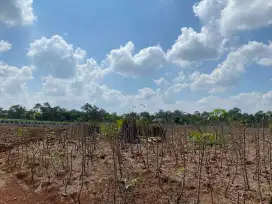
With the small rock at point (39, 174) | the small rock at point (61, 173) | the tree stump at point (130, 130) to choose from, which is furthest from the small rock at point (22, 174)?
the tree stump at point (130, 130)

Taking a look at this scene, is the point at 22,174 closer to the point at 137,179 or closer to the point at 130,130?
the point at 137,179

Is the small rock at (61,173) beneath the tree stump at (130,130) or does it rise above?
beneath

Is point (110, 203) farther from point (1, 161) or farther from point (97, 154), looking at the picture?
point (1, 161)

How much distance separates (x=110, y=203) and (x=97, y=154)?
2.67 m

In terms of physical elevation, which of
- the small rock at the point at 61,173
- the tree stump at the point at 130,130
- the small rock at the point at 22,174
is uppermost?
the tree stump at the point at 130,130

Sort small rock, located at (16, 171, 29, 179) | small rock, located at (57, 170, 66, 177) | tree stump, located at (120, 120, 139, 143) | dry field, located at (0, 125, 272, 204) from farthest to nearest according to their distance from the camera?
tree stump, located at (120, 120, 139, 143)
small rock, located at (16, 171, 29, 179)
small rock, located at (57, 170, 66, 177)
dry field, located at (0, 125, 272, 204)

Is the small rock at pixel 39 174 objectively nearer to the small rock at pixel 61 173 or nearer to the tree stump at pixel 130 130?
the small rock at pixel 61 173

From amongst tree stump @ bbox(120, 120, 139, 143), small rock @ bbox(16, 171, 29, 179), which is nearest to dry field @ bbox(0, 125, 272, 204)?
small rock @ bbox(16, 171, 29, 179)

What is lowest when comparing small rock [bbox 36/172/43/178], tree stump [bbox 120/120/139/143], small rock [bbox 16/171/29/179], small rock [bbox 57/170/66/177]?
small rock [bbox 16/171/29/179]

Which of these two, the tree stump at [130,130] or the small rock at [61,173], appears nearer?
the small rock at [61,173]

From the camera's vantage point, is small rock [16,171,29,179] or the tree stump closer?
small rock [16,171,29,179]

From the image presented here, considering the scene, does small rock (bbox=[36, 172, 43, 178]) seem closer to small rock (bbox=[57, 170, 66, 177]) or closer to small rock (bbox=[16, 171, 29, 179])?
small rock (bbox=[16, 171, 29, 179])

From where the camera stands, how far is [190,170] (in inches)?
223

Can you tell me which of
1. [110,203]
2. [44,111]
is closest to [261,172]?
[110,203]
